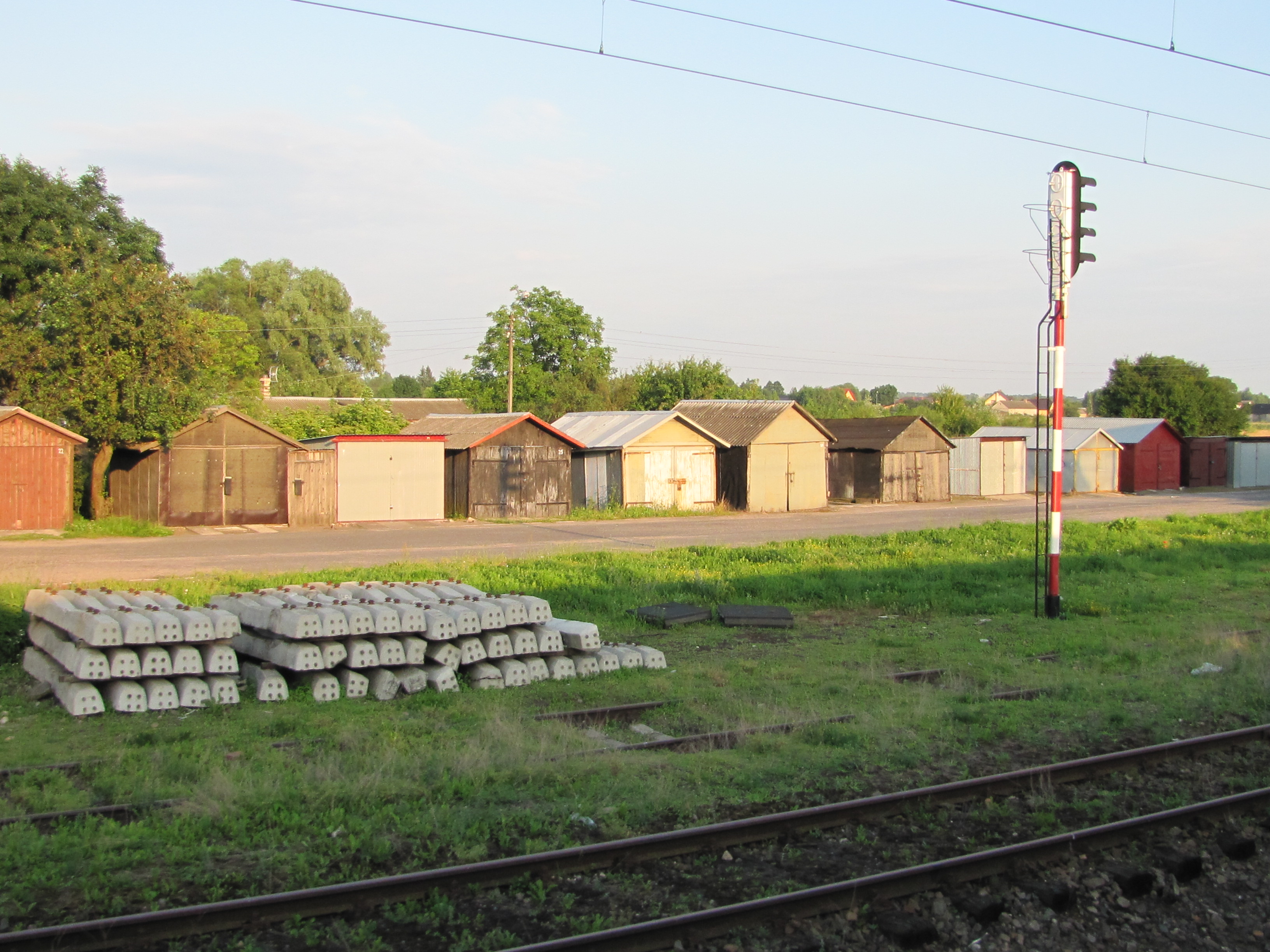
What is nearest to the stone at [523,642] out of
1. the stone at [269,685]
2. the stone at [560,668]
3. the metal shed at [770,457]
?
the stone at [560,668]

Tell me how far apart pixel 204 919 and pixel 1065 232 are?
13.0 meters

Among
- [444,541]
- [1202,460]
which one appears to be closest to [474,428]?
[444,541]

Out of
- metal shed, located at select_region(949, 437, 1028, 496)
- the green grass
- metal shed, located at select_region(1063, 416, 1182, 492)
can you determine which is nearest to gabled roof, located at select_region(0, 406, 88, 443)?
the green grass

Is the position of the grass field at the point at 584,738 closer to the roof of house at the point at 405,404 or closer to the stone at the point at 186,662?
the stone at the point at 186,662

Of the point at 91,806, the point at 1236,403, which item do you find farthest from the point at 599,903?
the point at 1236,403

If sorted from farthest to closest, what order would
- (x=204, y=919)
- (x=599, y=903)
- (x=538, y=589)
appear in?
(x=538, y=589) → (x=599, y=903) → (x=204, y=919)

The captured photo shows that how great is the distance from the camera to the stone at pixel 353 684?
31.9 ft

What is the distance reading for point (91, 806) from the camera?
640 cm

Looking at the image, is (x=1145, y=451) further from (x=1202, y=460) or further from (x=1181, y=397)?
(x=1181, y=397)

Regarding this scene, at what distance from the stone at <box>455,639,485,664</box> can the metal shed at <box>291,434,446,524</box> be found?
855 inches

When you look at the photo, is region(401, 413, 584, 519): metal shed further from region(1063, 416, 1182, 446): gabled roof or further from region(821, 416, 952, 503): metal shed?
region(1063, 416, 1182, 446): gabled roof

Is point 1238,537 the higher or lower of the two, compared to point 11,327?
lower

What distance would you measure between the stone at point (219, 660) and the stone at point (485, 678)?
2208 millimetres

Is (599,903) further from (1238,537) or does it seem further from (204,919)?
(1238,537)
